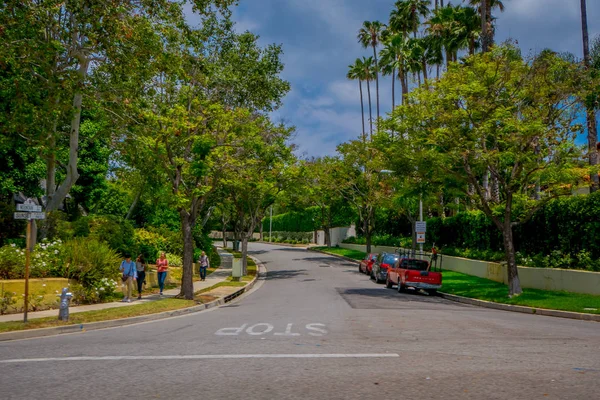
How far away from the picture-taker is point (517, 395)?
19.9ft

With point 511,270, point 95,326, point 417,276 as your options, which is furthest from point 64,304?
point 511,270

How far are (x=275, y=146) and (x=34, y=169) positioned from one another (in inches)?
510

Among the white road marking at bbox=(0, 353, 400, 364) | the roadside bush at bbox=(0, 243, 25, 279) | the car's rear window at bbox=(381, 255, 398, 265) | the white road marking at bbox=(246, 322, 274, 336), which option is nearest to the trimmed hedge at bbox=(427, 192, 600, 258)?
the car's rear window at bbox=(381, 255, 398, 265)

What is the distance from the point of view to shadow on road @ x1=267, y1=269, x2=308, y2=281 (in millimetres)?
33922

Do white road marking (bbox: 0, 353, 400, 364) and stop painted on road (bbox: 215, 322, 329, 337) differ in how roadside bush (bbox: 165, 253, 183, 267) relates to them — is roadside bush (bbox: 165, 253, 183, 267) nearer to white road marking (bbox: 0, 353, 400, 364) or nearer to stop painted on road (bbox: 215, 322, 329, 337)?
stop painted on road (bbox: 215, 322, 329, 337)

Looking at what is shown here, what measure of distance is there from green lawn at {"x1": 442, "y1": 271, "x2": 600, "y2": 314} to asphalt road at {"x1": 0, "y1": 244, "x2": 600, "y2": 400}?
3.17 metres

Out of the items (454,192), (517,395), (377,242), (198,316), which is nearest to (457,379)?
(517,395)

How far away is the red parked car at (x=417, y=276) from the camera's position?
2391 cm

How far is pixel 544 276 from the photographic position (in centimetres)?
2238

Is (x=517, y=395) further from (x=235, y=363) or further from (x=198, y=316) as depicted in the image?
(x=198, y=316)

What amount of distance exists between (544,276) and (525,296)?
247cm

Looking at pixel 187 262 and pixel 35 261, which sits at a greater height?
pixel 35 261

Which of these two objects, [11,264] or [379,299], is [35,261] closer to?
[11,264]

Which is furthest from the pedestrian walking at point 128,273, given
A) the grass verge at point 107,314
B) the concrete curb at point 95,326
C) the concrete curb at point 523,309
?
the concrete curb at point 523,309
